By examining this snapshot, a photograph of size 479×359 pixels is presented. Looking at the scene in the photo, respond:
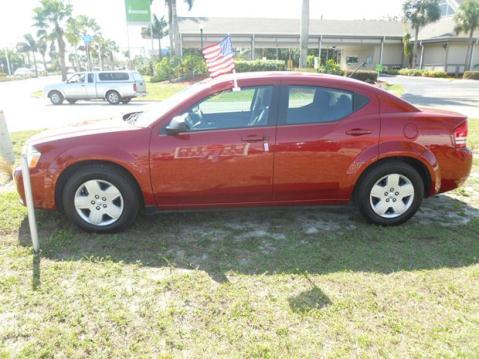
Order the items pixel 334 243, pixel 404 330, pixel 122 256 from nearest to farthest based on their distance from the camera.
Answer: pixel 404 330 < pixel 122 256 < pixel 334 243

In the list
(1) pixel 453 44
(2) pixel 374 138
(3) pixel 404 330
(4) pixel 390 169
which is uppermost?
(1) pixel 453 44

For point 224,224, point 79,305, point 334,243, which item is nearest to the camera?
point 79,305

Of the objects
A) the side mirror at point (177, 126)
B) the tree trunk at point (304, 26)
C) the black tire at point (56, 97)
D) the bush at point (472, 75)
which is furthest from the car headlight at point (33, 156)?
the bush at point (472, 75)

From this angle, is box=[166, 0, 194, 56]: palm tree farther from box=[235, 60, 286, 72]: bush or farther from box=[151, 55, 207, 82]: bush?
box=[235, 60, 286, 72]: bush

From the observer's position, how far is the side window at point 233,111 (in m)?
4.08

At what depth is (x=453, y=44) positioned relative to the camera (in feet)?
139

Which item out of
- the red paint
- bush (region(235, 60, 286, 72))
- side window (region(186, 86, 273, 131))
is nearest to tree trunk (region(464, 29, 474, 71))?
bush (region(235, 60, 286, 72))

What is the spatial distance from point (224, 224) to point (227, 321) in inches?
67.7

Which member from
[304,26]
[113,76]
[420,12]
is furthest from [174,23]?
[420,12]

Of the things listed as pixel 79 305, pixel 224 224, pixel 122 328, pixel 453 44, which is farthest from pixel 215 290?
pixel 453 44

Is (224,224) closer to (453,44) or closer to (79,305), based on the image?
(79,305)

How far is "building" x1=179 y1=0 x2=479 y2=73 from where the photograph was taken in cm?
4241

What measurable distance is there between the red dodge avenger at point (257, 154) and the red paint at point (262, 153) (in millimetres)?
10

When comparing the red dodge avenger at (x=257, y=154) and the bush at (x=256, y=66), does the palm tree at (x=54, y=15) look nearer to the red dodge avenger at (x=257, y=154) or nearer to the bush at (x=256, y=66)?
the bush at (x=256, y=66)
